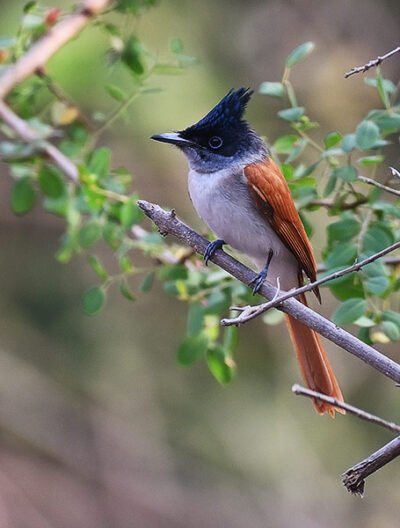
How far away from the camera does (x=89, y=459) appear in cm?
607

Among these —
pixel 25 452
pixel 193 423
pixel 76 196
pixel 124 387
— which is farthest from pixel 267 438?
pixel 76 196

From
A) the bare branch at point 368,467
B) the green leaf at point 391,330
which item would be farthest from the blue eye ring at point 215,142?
the bare branch at point 368,467

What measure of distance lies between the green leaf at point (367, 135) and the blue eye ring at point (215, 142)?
0.64 meters

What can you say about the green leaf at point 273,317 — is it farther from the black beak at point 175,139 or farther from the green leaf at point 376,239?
the black beak at point 175,139

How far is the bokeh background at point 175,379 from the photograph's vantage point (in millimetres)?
5336

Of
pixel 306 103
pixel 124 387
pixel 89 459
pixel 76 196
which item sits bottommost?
pixel 89 459

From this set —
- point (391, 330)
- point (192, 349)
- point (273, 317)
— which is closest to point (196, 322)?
point (192, 349)

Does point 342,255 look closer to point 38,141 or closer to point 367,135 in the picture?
point 367,135

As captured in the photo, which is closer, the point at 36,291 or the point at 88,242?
the point at 88,242

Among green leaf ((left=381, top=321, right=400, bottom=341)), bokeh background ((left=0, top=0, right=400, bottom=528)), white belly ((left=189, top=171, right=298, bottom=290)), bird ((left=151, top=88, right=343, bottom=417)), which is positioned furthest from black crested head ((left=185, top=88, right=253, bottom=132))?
bokeh background ((left=0, top=0, right=400, bottom=528))

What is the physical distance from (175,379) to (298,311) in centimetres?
363

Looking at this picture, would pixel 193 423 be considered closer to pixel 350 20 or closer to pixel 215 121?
pixel 350 20

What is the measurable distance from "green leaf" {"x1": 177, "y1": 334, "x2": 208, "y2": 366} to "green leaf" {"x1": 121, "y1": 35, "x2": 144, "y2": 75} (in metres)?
1.07

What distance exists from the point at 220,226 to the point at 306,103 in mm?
2654
